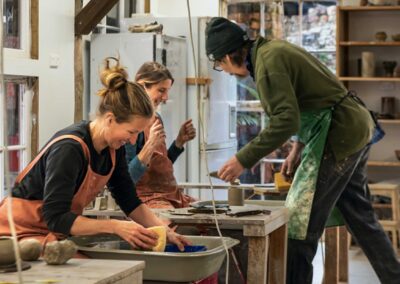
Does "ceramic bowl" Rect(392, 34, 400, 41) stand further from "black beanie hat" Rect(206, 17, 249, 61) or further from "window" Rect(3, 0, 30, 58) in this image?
"black beanie hat" Rect(206, 17, 249, 61)

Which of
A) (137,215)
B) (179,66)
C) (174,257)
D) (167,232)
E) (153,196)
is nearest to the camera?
(174,257)

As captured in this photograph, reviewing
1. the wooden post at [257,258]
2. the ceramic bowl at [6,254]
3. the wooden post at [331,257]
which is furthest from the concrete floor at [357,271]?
the ceramic bowl at [6,254]

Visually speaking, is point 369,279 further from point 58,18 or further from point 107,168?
point 107,168

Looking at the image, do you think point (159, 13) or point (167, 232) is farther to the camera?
point (159, 13)

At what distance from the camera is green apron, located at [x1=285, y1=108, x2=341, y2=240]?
3.49 metres

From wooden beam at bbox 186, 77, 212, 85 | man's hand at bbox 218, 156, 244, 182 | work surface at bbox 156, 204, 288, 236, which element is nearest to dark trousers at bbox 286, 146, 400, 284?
work surface at bbox 156, 204, 288, 236

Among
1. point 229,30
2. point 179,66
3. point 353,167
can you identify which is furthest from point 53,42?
point 353,167

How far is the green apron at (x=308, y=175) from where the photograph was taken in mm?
3494

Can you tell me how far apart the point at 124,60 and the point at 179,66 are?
58cm

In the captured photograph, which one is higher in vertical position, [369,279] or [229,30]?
[229,30]

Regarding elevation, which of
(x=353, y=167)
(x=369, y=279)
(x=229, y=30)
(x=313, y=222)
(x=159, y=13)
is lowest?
(x=369, y=279)

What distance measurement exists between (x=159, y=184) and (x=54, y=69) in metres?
1.45

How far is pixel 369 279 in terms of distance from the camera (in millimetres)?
5355

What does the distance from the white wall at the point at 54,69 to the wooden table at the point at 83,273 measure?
2.75m
